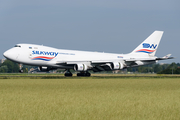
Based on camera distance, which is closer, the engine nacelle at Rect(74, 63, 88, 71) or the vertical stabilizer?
the engine nacelle at Rect(74, 63, 88, 71)

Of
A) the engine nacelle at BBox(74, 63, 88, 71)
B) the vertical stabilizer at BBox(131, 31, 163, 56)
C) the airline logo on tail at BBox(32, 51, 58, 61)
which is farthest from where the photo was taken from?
the vertical stabilizer at BBox(131, 31, 163, 56)

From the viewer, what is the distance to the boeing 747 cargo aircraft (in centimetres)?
4719

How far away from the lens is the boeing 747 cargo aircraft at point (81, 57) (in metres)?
47.2

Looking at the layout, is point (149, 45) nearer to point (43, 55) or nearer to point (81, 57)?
point (81, 57)

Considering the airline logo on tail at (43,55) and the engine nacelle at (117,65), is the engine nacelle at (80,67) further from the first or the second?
the engine nacelle at (117,65)

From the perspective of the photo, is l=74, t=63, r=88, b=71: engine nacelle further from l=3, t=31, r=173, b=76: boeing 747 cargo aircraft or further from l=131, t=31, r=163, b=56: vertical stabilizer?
l=131, t=31, r=163, b=56: vertical stabilizer

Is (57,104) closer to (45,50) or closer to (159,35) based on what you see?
(45,50)

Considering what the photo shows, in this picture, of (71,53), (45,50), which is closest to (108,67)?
(71,53)

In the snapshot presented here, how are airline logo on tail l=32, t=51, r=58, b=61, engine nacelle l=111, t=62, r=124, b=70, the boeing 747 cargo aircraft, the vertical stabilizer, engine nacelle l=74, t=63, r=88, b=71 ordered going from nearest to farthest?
1. the boeing 747 cargo aircraft
2. airline logo on tail l=32, t=51, r=58, b=61
3. engine nacelle l=74, t=63, r=88, b=71
4. engine nacelle l=111, t=62, r=124, b=70
5. the vertical stabilizer

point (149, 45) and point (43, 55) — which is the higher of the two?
point (149, 45)

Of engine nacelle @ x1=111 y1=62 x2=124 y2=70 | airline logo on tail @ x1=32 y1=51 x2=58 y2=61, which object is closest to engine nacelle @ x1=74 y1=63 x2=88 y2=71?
airline logo on tail @ x1=32 y1=51 x2=58 y2=61

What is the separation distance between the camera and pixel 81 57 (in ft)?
180

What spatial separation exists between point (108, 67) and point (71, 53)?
732 centimetres

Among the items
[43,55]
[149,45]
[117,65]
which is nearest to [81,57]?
[117,65]
